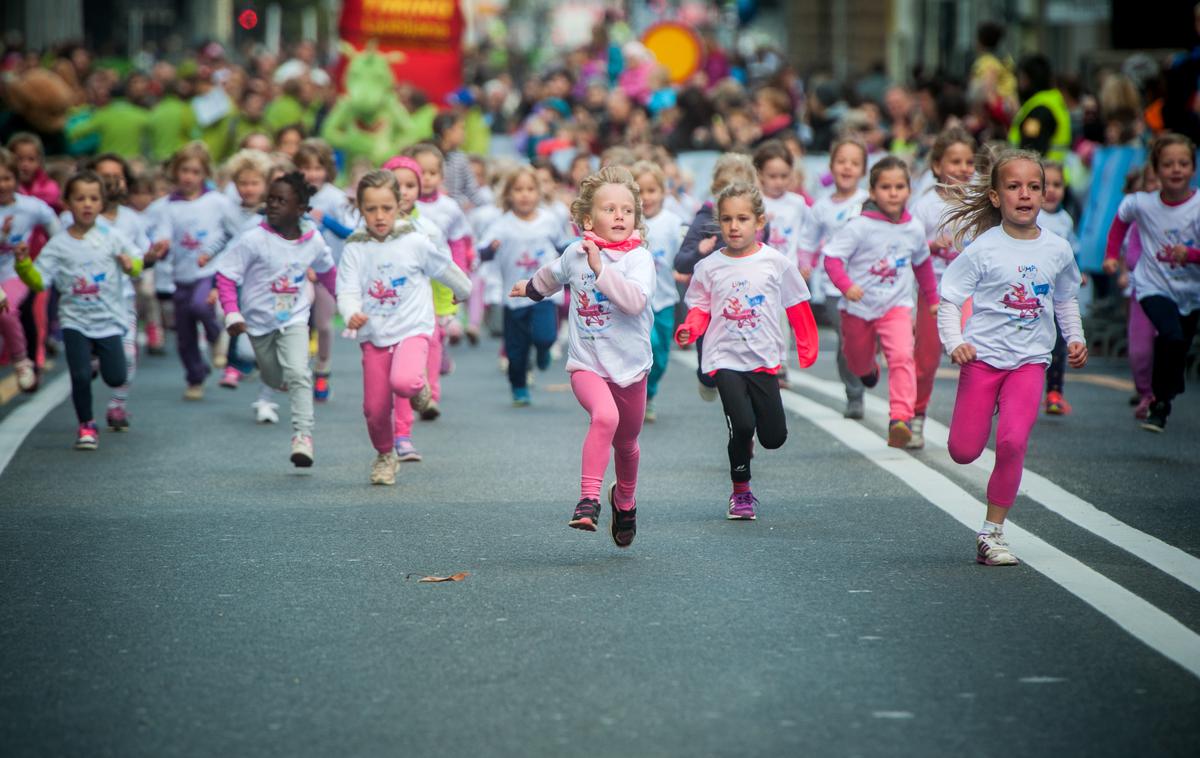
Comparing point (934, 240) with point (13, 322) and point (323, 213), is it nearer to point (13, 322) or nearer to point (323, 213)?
point (323, 213)

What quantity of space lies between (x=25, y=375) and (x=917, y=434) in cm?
628

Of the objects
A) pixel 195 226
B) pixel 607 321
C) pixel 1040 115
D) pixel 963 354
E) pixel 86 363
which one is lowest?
pixel 86 363

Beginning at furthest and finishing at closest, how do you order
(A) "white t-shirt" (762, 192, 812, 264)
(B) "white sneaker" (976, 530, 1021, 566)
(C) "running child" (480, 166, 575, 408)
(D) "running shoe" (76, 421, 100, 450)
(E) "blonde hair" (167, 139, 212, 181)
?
(E) "blonde hair" (167, 139, 212, 181) < (C) "running child" (480, 166, 575, 408) < (A) "white t-shirt" (762, 192, 812, 264) < (D) "running shoe" (76, 421, 100, 450) < (B) "white sneaker" (976, 530, 1021, 566)

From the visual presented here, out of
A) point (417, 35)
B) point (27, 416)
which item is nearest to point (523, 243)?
point (27, 416)

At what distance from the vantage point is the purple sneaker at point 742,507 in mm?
9156

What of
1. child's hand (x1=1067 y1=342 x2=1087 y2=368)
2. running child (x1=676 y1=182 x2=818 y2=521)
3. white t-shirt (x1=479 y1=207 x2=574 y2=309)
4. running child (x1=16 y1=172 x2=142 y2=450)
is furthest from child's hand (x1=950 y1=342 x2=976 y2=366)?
white t-shirt (x1=479 y1=207 x2=574 y2=309)

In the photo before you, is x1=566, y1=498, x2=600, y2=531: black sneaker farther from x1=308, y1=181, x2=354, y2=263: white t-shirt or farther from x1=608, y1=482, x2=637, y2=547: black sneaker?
x1=308, y1=181, x2=354, y2=263: white t-shirt

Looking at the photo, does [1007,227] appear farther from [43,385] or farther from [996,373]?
[43,385]

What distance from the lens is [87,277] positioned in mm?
12430

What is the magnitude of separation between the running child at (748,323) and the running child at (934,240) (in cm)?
227

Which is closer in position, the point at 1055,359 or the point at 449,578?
the point at 449,578

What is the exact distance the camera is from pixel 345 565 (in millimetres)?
8055

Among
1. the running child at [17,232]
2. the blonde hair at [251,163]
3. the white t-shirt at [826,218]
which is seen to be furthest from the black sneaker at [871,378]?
the running child at [17,232]

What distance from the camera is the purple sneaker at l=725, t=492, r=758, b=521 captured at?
916 centimetres
